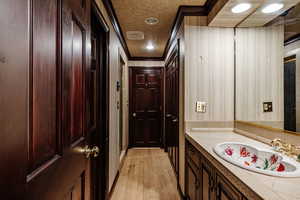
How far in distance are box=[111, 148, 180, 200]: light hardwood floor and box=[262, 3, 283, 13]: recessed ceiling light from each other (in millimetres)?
2412

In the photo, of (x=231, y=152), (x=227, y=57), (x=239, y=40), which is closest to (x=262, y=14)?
(x=239, y=40)

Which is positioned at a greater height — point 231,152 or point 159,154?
point 231,152

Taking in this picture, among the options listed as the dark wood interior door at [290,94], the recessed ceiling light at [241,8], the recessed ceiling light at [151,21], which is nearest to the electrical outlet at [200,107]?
the dark wood interior door at [290,94]

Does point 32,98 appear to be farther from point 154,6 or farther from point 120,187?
point 120,187

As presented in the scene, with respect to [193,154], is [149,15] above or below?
above

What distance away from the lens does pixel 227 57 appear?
7.42 feet

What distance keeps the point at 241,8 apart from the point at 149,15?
1130mm

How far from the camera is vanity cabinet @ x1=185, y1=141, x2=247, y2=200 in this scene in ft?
3.61

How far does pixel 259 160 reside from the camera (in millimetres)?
1393

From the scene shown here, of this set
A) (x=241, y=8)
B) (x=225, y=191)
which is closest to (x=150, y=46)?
(x=241, y=8)

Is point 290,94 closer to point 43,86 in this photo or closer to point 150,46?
point 43,86

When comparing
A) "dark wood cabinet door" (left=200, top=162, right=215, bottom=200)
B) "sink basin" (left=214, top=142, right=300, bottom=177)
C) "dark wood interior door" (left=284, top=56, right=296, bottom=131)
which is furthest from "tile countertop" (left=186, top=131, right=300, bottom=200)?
"dark wood interior door" (left=284, top=56, right=296, bottom=131)

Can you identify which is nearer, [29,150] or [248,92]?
[29,150]

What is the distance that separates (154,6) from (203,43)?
0.75 metres
